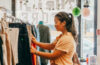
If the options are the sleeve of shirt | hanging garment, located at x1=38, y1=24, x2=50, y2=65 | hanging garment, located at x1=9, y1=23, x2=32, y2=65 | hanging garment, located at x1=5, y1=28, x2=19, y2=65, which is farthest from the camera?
hanging garment, located at x1=38, y1=24, x2=50, y2=65

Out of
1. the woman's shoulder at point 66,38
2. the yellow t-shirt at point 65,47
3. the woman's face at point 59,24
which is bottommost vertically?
the yellow t-shirt at point 65,47

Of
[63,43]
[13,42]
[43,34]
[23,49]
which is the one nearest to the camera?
[13,42]

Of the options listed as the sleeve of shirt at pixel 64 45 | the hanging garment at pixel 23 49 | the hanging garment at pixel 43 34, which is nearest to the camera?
the hanging garment at pixel 23 49

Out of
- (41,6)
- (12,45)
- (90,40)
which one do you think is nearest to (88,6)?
(90,40)

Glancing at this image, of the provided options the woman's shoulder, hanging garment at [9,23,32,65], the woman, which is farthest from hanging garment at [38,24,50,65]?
hanging garment at [9,23,32,65]

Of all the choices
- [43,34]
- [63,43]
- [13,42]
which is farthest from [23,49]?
[43,34]

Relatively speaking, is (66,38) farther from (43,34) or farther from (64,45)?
(43,34)

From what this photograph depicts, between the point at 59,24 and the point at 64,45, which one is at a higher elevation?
the point at 59,24

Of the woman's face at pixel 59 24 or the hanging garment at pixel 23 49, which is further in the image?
the woman's face at pixel 59 24

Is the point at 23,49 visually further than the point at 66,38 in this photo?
No

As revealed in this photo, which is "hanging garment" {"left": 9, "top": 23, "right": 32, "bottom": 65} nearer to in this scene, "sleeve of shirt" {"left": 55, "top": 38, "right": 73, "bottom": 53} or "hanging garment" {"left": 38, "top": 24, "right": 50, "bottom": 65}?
"sleeve of shirt" {"left": 55, "top": 38, "right": 73, "bottom": 53}

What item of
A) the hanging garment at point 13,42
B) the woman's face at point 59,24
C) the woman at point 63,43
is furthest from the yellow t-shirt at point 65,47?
the hanging garment at point 13,42

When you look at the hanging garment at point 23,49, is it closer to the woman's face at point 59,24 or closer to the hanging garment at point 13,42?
the hanging garment at point 13,42

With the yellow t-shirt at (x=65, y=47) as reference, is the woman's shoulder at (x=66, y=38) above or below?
above
